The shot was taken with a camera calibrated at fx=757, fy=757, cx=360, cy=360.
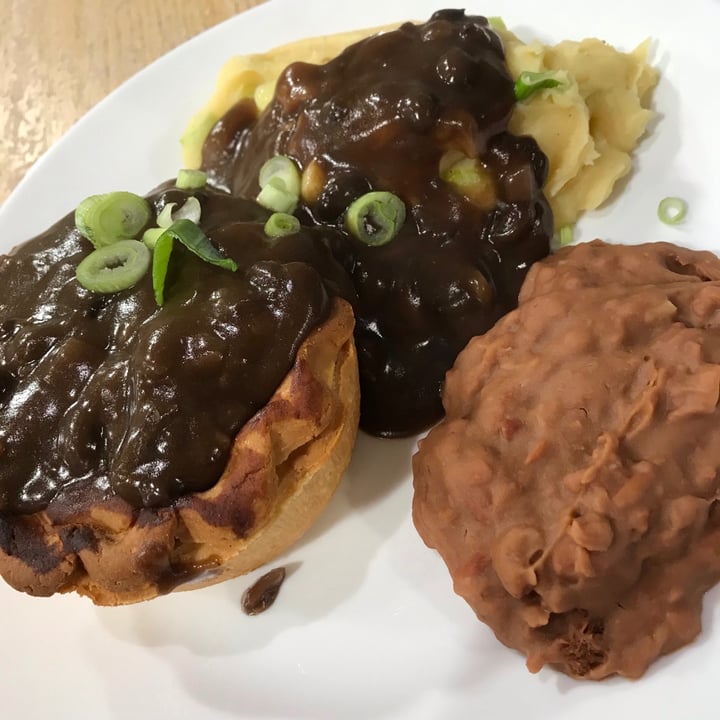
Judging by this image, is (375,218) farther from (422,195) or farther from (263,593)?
(263,593)

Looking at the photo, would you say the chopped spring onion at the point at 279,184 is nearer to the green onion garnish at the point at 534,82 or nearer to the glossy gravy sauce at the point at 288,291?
the glossy gravy sauce at the point at 288,291

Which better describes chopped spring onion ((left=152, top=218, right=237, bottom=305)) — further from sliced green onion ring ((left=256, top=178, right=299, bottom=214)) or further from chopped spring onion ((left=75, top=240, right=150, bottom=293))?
sliced green onion ring ((left=256, top=178, right=299, bottom=214))

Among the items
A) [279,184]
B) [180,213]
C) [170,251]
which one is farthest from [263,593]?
[279,184]

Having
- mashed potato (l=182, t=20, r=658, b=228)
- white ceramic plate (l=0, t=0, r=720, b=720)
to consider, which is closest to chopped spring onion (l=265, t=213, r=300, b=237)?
white ceramic plate (l=0, t=0, r=720, b=720)

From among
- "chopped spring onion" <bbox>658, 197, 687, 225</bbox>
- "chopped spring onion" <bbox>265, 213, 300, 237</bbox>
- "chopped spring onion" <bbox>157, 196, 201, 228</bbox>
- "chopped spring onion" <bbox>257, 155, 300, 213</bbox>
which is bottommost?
"chopped spring onion" <bbox>658, 197, 687, 225</bbox>

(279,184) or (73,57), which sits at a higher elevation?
(73,57)

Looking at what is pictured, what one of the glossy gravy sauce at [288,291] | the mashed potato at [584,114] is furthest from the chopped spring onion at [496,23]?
the glossy gravy sauce at [288,291]
